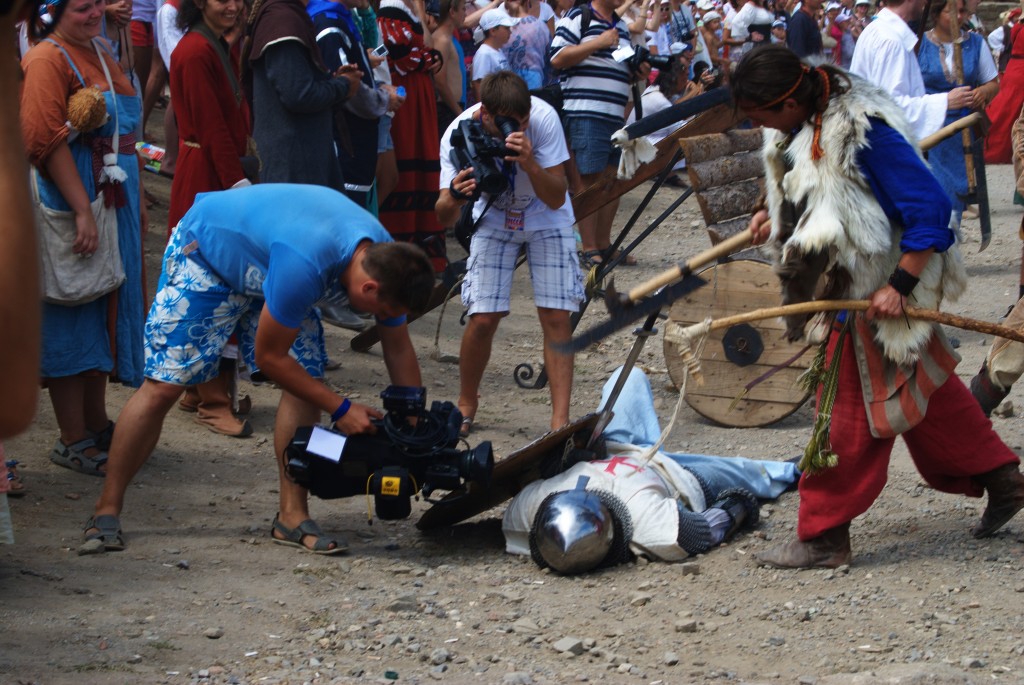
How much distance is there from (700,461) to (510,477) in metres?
0.87

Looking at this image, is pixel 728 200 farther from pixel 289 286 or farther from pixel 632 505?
pixel 289 286

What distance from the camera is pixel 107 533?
4457 millimetres

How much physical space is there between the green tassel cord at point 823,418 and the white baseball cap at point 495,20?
5775mm

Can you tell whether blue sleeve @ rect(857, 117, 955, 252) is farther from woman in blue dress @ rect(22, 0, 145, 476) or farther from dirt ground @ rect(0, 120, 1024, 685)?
woman in blue dress @ rect(22, 0, 145, 476)

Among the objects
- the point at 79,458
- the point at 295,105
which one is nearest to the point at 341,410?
the point at 79,458

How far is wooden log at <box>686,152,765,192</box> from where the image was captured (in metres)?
6.23

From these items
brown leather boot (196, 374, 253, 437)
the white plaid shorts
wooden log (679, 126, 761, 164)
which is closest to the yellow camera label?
the white plaid shorts

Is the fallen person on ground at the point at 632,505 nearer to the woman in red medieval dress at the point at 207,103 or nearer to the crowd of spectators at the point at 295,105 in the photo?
the crowd of spectators at the point at 295,105

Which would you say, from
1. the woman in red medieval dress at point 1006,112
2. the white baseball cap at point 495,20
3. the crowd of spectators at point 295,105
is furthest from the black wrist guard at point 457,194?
the woman in red medieval dress at point 1006,112

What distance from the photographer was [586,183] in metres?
8.76

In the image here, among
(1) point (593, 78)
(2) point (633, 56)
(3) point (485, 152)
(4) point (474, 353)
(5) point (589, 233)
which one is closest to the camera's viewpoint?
(3) point (485, 152)

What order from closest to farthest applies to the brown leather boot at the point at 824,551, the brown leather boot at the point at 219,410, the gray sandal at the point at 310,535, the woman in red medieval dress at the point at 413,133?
the brown leather boot at the point at 824,551 < the gray sandal at the point at 310,535 < the brown leather boot at the point at 219,410 < the woman in red medieval dress at the point at 413,133

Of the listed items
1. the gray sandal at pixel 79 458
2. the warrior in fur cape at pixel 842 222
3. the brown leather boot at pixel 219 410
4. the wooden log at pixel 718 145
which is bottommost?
the gray sandal at pixel 79 458

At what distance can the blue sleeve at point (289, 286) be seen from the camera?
13.4 ft
